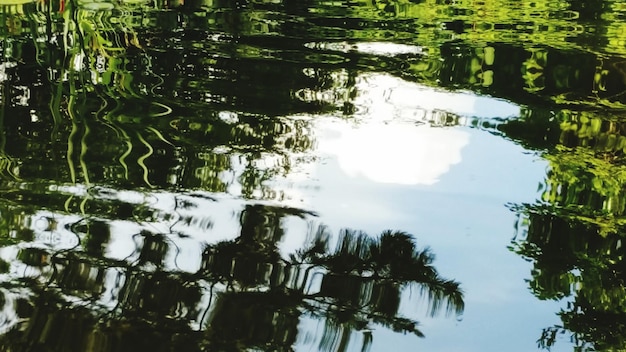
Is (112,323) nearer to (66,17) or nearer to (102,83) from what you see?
(66,17)

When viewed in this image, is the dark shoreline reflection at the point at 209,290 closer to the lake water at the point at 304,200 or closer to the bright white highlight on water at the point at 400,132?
the lake water at the point at 304,200

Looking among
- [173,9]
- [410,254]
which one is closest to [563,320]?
[410,254]

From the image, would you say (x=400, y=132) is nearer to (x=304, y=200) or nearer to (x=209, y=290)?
(x=304, y=200)

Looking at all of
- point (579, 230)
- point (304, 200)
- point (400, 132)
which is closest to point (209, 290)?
point (304, 200)

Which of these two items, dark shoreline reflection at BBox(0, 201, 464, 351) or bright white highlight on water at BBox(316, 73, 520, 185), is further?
bright white highlight on water at BBox(316, 73, 520, 185)

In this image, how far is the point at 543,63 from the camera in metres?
3.43

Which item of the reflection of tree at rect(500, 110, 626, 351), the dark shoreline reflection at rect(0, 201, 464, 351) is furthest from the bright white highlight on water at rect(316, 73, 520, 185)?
the dark shoreline reflection at rect(0, 201, 464, 351)

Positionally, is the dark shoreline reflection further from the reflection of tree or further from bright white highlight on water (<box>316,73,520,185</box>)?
bright white highlight on water (<box>316,73,520,185</box>)

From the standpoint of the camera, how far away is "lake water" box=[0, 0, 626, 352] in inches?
52.5

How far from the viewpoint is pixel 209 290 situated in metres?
1.41

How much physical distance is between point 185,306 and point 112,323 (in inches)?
5.5

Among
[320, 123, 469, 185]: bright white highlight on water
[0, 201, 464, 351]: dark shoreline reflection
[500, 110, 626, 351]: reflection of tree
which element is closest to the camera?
[0, 201, 464, 351]: dark shoreline reflection

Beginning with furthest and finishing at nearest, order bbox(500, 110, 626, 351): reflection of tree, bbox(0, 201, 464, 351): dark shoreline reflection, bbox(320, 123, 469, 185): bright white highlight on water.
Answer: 1. bbox(320, 123, 469, 185): bright white highlight on water
2. bbox(500, 110, 626, 351): reflection of tree
3. bbox(0, 201, 464, 351): dark shoreline reflection

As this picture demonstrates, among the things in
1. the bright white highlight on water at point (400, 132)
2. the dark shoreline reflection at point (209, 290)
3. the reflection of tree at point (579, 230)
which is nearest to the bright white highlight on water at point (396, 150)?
the bright white highlight on water at point (400, 132)
